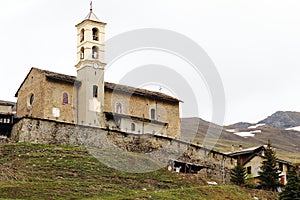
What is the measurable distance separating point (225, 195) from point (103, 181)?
33.4 ft

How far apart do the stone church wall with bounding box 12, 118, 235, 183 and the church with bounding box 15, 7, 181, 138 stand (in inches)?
209

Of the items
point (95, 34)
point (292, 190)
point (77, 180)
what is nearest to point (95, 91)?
point (95, 34)

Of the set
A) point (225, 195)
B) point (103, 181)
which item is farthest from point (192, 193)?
point (103, 181)

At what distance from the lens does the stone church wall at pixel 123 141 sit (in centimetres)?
6056

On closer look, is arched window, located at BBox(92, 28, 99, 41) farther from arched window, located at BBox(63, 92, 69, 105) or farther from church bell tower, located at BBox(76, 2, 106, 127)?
arched window, located at BBox(63, 92, 69, 105)

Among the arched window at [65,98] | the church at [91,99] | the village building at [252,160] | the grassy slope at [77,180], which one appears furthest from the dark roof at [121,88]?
the grassy slope at [77,180]

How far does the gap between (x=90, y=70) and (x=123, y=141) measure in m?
12.6

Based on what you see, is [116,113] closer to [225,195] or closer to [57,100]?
[57,100]

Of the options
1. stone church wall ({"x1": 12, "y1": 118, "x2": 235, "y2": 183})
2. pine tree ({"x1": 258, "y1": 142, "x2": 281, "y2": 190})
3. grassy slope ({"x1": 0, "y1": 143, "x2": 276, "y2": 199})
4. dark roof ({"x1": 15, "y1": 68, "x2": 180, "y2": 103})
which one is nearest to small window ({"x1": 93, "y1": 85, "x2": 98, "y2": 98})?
dark roof ({"x1": 15, "y1": 68, "x2": 180, "y2": 103})

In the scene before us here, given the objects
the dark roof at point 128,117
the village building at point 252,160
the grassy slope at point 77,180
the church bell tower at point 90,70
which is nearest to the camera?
the grassy slope at point 77,180

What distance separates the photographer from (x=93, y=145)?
62.9 metres

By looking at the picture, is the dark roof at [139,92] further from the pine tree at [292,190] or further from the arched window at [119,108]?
the pine tree at [292,190]

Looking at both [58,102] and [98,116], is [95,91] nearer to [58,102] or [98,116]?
[98,116]

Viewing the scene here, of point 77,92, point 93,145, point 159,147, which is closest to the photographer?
point 93,145
